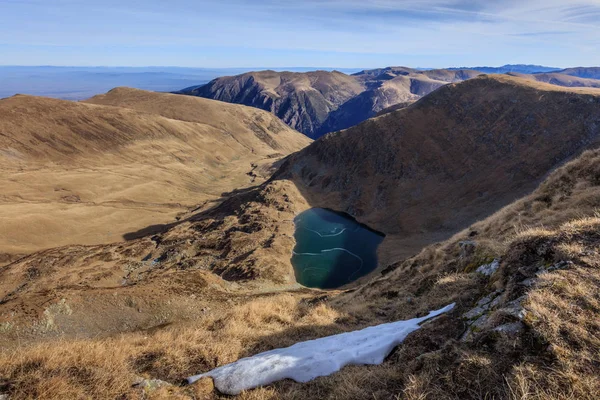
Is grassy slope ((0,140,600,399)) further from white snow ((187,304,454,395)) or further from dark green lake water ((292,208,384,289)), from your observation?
dark green lake water ((292,208,384,289))

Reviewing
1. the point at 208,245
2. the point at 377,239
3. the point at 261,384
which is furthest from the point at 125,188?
the point at 261,384

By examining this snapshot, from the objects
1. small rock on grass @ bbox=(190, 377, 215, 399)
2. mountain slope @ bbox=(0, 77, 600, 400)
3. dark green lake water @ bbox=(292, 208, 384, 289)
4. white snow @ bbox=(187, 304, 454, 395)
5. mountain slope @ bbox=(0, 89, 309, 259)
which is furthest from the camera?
mountain slope @ bbox=(0, 89, 309, 259)

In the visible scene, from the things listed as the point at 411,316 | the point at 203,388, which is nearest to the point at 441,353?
the point at 203,388

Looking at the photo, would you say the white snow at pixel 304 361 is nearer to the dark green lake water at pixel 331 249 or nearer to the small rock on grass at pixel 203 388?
the small rock on grass at pixel 203 388

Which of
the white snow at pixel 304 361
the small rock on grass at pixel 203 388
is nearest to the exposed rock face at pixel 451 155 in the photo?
the white snow at pixel 304 361

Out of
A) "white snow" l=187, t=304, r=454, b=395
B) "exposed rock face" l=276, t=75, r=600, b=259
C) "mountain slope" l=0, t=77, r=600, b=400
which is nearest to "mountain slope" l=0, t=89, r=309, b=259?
"exposed rock face" l=276, t=75, r=600, b=259

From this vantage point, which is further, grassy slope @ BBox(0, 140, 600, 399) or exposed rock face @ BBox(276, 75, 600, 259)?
exposed rock face @ BBox(276, 75, 600, 259)
